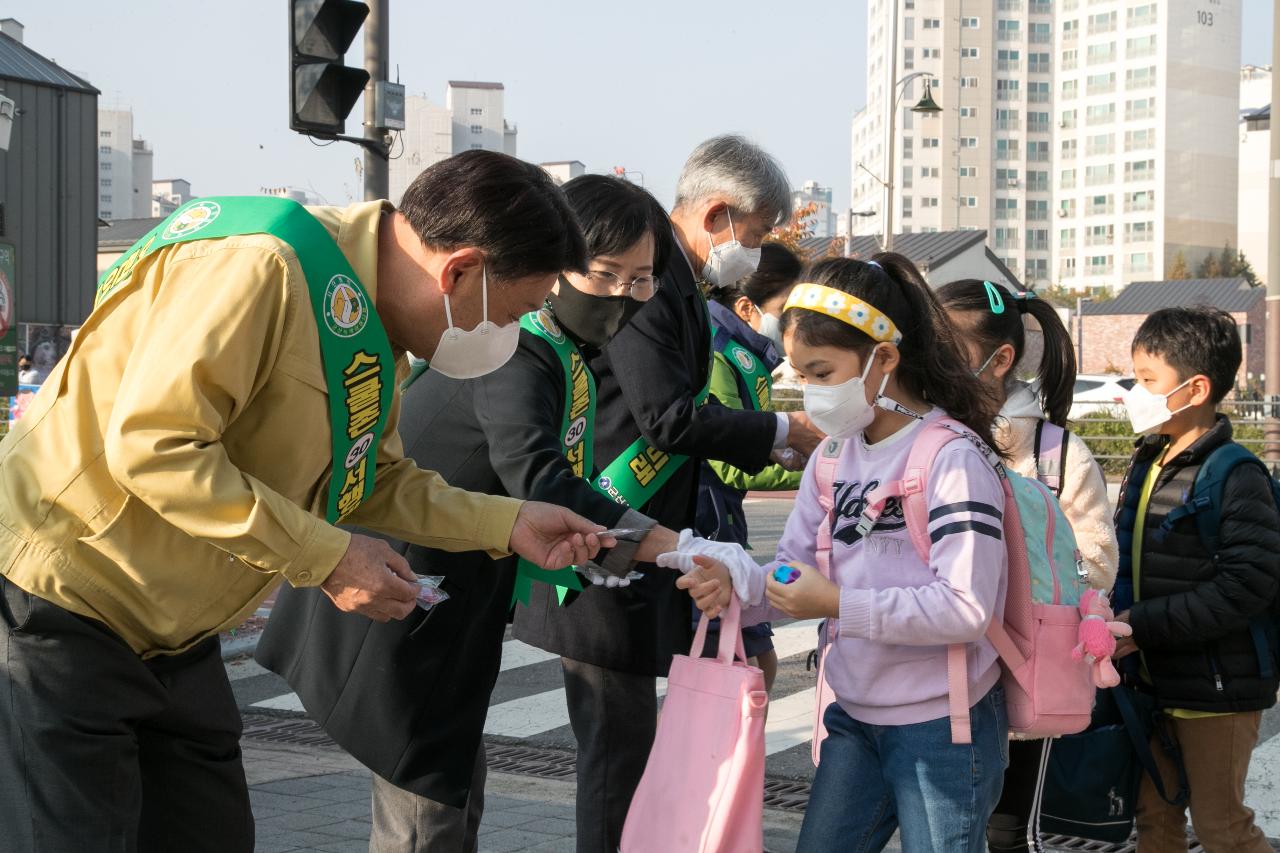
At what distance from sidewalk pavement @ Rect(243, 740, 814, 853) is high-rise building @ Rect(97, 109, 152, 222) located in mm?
134003

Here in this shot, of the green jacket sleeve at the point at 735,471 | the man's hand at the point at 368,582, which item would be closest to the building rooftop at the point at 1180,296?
the green jacket sleeve at the point at 735,471

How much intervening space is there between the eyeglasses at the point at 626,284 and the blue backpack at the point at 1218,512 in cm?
154

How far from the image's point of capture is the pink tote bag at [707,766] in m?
2.79

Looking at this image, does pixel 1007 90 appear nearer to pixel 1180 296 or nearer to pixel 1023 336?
pixel 1180 296

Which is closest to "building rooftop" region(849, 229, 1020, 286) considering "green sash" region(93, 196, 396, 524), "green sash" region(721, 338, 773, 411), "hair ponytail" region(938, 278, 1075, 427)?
"green sash" region(721, 338, 773, 411)

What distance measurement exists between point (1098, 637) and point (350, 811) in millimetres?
3191

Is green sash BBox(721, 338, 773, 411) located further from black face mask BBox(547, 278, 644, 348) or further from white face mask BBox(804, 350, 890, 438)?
white face mask BBox(804, 350, 890, 438)

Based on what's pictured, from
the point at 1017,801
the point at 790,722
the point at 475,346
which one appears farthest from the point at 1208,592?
the point at 790,722

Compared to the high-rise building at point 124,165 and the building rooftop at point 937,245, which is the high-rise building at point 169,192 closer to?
the high-rise building at point 124,165

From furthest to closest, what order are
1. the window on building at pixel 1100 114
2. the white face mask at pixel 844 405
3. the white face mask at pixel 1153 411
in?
the window on building at pixel 1100 114 < the white face mask at pixel 1153 411 < the white face mask at pixel 844 405

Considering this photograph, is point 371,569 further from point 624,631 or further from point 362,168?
point 362,168

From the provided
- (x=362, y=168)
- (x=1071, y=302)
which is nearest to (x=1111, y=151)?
(x=1071, y=302)

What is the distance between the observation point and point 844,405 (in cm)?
315

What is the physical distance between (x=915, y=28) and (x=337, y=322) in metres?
123
